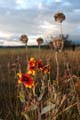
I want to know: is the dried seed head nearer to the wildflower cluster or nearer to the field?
the field

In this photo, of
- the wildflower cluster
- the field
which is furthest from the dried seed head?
the wildflower cluster

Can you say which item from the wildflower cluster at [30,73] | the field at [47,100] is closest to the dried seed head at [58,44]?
the field at [47,100]

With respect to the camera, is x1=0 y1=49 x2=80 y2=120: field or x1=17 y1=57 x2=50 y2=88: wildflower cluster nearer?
→ x1=17 y1=57 x2=50 y2=88: wildflower cluster

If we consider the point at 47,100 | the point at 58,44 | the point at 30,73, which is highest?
the point at 58,44

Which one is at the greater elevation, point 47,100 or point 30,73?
point 30,73

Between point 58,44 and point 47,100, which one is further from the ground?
point 58,44

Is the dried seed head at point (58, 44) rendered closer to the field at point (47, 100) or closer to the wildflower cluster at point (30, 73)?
the field at point (47, 100)

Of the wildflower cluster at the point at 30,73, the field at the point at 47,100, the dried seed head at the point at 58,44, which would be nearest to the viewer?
the wildflower cluster at the point at 30,73

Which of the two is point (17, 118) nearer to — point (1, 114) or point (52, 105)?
point (1, 114)

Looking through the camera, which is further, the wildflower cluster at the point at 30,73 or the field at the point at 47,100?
the field at the point at 47,100

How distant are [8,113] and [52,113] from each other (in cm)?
70

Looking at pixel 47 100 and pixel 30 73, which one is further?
pixel 47 100

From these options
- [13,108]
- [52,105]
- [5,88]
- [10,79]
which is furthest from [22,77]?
[10,79]

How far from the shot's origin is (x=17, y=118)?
3303mm
